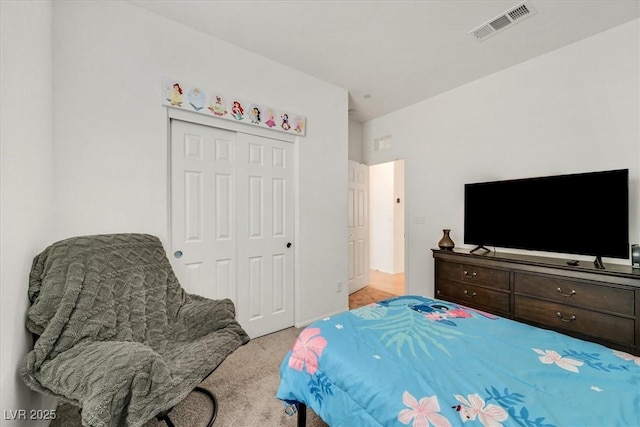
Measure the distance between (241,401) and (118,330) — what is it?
34.5 inches

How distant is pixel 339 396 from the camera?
1073 millimetres

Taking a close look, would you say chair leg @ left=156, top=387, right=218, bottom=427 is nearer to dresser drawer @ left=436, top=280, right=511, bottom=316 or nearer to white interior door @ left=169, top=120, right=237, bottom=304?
white interior door @ left=169, top=120, right=237, bottom=304

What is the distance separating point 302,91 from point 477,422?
2988mm

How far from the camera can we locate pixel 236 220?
8.27 ft

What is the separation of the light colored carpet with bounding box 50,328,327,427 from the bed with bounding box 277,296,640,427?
40 centimetres

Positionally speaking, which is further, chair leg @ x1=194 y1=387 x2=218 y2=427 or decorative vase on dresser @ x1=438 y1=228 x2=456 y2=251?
decorative vase on dresser @ x1=438 y1=228 x2=456 y2=251

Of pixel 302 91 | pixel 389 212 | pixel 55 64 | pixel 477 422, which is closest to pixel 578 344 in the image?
pixel 477 422

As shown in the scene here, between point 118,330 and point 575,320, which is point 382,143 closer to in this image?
point 575,320

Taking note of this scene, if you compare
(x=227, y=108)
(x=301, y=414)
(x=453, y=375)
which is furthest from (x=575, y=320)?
(x=227, y=108)

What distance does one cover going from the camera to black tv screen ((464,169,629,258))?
6.72ft

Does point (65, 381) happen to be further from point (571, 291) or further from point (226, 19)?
point (571, 291)

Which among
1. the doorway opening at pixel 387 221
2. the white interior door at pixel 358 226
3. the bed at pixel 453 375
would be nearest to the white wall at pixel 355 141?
the white interior door at pixel 358 226

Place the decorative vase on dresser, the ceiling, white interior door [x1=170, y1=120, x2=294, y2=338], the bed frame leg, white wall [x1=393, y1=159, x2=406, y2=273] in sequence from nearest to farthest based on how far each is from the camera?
the bed frame leg, the ceiling, white interior door [x1=170, y1=120, x2=294, y2=338], the decorative vase on dresser, white wall [x1=393, y1=159, x2=406, y2=273]

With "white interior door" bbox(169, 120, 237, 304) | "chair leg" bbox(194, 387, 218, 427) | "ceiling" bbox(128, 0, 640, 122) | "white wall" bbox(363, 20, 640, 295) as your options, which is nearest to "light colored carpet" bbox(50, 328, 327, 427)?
"chair leg" bbox(194, 387, 218, 427)
